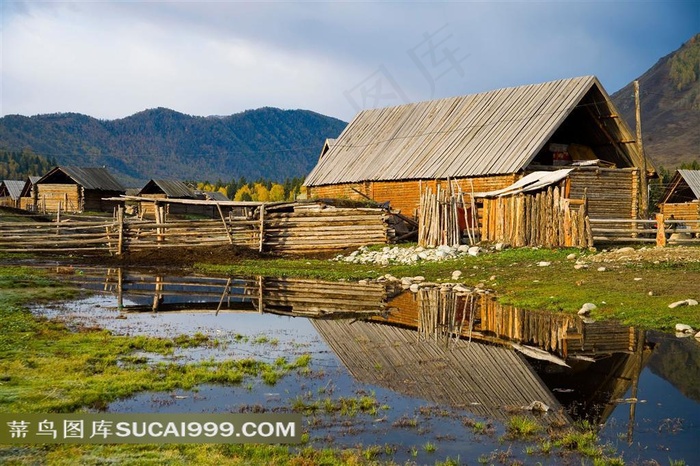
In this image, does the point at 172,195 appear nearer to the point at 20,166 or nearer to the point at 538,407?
the point at 538,407

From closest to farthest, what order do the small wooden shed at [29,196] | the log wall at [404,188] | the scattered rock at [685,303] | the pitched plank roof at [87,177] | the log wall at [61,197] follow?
1. the scattered rock at [685,303]
2. the log wall at [404,188]
3. the pitched plank roof at [87,177]
4. the log wall at [61,197]
5. the small wooden shed at [29,196]

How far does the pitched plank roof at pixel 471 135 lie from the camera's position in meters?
30.7

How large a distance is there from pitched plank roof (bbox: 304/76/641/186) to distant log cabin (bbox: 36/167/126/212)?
109 ft

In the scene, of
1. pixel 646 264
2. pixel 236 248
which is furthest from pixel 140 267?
pixel 646 264

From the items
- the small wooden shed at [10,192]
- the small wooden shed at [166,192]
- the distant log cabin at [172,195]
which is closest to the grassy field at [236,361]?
the distant log cabin at [172,195]

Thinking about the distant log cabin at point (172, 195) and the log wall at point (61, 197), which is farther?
the distant log cabin at point (172, 195)

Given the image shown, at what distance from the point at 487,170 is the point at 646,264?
40.8 feet

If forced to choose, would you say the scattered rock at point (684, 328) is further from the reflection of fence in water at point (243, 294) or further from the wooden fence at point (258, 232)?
→ the wooden fence at point (258, 232)

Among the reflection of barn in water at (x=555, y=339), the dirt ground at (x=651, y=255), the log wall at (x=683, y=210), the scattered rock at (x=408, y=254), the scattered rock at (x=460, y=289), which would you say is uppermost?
the log wall at (x=683, y=210)

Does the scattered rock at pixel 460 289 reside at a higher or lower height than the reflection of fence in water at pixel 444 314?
higher

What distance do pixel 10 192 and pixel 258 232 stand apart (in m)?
69.7

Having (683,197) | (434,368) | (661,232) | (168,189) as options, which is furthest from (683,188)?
(434,368)

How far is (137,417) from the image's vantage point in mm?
7355

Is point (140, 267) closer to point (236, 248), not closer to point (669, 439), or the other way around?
point (236, 248)
